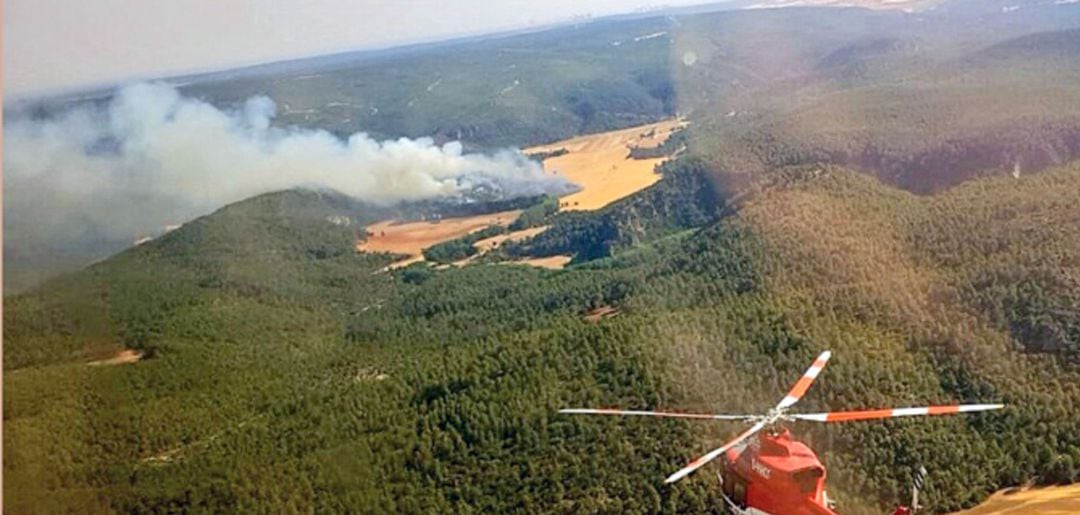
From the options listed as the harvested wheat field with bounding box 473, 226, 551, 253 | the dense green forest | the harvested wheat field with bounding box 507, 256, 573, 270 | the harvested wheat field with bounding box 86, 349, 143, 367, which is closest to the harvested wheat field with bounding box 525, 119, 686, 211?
the harvested wheat field with bounding box 473, 226, 551, 253

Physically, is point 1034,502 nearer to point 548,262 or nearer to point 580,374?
point 580,374

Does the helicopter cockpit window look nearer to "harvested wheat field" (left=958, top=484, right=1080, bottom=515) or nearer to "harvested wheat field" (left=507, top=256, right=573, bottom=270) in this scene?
"harvested wheat field" (left=958, top=484, right=1080, bottom=515)

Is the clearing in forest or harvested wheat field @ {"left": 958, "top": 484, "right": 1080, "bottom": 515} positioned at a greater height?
the clearing in forest

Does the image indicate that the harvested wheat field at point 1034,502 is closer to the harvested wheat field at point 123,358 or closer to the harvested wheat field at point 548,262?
the harvested wheat field at point 123,358

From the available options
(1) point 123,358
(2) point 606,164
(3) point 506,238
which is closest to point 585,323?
(1) point 123,358

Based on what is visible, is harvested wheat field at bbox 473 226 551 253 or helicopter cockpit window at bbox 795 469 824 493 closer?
helicopter cockpit window at bbox 795 469 824 493

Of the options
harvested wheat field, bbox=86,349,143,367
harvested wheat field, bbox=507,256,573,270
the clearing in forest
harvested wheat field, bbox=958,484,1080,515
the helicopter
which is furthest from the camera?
Result: the clearing in forest

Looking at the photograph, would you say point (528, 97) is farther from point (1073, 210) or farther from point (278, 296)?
point (1073, 210)
